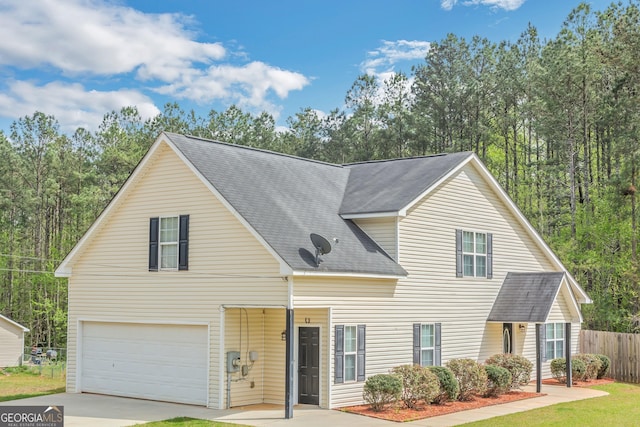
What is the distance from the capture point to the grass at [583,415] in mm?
17734

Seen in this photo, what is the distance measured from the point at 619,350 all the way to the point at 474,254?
23.7ft

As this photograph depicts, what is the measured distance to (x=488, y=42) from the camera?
163 feet

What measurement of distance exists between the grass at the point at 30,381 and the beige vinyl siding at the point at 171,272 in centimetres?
184

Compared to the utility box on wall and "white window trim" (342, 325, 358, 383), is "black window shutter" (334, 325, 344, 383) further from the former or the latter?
the utility box on wall

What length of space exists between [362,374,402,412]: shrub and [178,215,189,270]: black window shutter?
18.8ft

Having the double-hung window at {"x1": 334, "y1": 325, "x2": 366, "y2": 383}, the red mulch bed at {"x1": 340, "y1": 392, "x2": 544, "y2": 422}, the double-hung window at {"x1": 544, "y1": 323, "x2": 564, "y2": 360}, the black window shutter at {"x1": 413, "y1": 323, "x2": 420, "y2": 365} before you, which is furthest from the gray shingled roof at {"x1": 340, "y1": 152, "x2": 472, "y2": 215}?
the double-hung window at {"x1": 544, "y1": 323, "x2": 564, "y2": 360}

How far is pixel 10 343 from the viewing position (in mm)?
43844

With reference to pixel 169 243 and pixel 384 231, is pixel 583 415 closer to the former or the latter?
pixel 384 231

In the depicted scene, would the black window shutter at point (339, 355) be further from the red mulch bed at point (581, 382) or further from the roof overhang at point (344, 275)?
the red mulch bed at point (581, 382)

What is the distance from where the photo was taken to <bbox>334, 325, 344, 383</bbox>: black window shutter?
1941 cm

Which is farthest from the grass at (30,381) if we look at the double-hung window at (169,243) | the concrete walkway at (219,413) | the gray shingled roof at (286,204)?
the gray shingled roof at (286,204)

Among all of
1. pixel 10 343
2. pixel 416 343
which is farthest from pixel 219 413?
pixel 10 343

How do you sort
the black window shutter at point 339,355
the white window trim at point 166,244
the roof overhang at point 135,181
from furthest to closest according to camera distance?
the white window trim at point 166,244 → the black window shutter at point 339,355 → the roof overhang at point 135,181

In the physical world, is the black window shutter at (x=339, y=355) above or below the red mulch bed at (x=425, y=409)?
above
